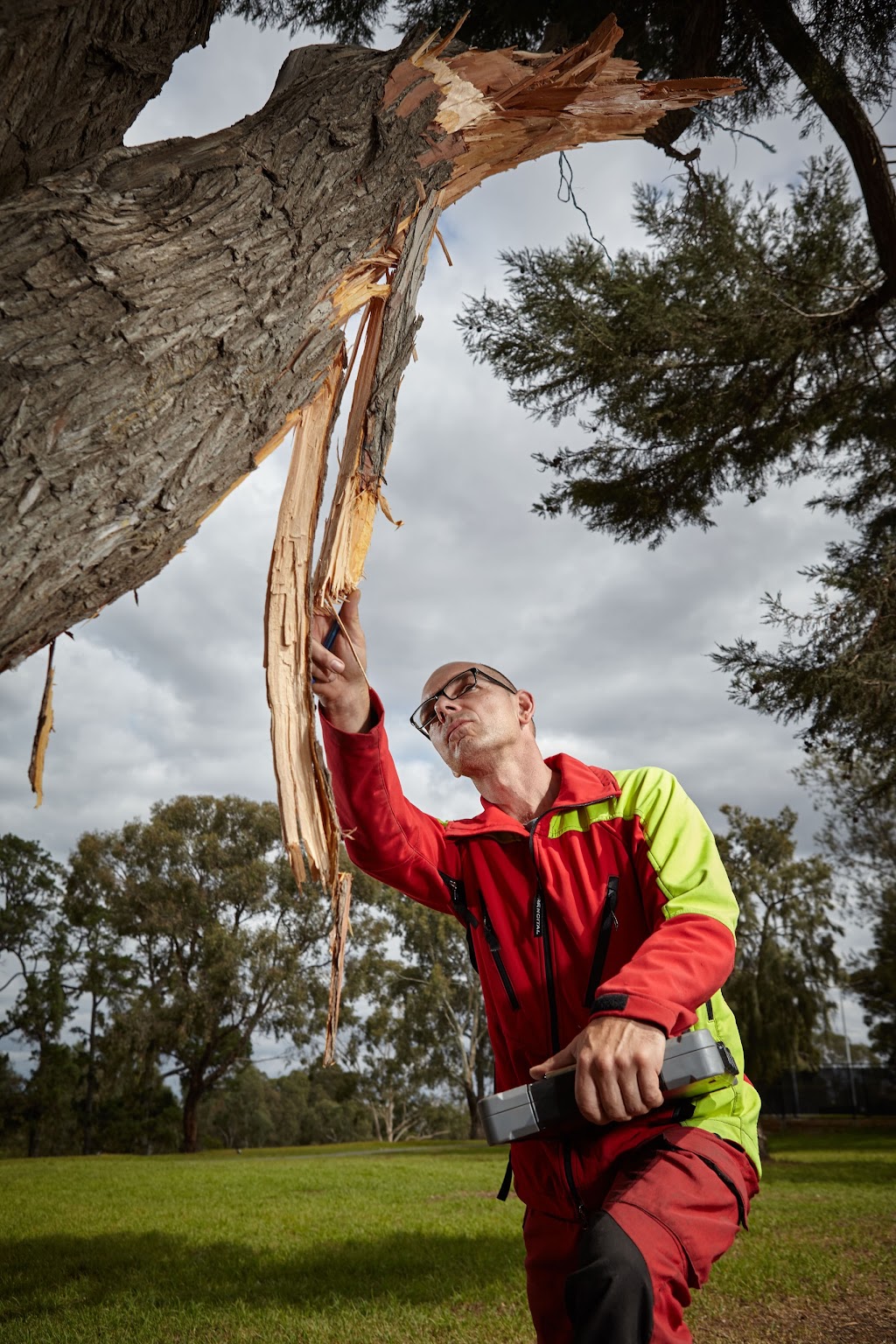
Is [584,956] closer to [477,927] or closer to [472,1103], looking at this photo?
[477,927]

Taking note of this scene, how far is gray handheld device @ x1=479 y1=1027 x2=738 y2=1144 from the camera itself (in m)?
1.78

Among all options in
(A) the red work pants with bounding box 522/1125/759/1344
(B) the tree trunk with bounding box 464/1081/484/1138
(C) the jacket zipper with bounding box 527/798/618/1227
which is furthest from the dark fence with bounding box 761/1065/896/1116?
(A) the red work pants with bounding box 522/1125/759/1344

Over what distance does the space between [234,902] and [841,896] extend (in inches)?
660

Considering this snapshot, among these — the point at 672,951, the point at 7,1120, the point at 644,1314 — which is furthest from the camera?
the point at 7,1120

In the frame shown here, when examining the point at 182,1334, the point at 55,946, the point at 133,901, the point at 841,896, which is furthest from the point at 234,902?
the point at 182,1334

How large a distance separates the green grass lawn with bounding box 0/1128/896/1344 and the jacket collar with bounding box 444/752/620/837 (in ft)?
11.9

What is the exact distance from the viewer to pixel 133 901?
25.5 meters

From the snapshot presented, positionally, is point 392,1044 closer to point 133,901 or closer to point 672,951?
point 133,901

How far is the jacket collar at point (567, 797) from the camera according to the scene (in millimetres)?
2359

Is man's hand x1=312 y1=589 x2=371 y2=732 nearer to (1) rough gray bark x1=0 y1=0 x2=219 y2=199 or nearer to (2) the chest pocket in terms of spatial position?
(2) the chest pocket

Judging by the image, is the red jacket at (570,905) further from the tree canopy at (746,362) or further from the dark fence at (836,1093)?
the dark fence at (836,1093)

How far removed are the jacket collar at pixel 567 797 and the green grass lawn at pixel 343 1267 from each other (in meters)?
3.62

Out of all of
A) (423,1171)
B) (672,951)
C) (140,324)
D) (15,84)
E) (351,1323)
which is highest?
(15,84)

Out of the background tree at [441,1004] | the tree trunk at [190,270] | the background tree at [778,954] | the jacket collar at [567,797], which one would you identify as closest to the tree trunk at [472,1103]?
the background tree at [441,1004]
